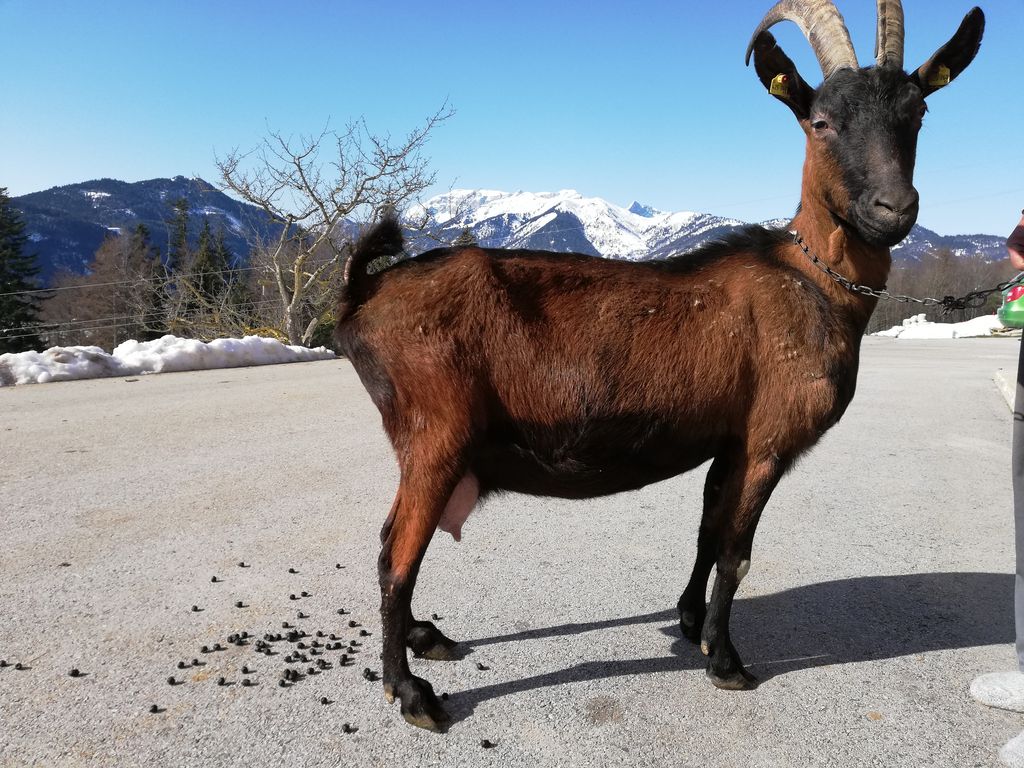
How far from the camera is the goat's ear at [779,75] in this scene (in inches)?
121

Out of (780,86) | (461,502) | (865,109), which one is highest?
(780,86)

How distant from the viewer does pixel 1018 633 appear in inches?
120

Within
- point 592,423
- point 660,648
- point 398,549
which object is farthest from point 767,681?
point 398,549

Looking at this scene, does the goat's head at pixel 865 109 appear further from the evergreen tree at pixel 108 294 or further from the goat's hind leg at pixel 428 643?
the evergreen tree at pixel 108 294

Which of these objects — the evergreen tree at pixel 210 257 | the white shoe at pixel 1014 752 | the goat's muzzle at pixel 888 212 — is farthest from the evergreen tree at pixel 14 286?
the white shoe at pixel 1014 752

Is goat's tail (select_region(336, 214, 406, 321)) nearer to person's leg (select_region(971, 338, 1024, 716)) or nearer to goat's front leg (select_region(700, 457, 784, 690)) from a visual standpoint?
goat's front leg (select_region(700, 457, 784, 690))

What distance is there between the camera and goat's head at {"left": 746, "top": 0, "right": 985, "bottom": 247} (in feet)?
9.33

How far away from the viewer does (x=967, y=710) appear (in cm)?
291

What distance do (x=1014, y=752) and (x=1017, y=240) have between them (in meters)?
2.08

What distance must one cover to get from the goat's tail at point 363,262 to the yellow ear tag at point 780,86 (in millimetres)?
1775

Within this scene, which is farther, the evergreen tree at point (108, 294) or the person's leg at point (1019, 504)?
the evergreen tree at point (108, 294)

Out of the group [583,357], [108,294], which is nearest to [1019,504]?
[583,357]

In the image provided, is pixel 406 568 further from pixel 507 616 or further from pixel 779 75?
pixel 779 75

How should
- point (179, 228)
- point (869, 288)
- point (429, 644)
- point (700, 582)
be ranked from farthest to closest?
point (179, 228), point (700, 582), point (429, 644), point (869, 288)
